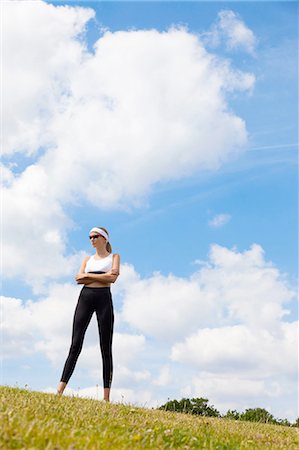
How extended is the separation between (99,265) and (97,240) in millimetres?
628

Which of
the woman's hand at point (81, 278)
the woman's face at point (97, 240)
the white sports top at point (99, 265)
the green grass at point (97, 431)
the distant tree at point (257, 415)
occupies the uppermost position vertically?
the woman's face at point (97, 240)

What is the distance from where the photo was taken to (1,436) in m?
6.55

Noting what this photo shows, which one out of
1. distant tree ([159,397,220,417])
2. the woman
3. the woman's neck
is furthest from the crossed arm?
distant tree ([159,397,220,417])

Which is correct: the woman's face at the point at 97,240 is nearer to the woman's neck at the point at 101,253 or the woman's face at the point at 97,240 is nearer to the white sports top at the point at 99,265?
the woman's neck at the point at 101,253

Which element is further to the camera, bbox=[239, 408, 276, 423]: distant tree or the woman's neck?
bbox=[239, 408, 276, 423]: distant tree

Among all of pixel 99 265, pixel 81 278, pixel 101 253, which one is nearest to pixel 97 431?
pixel 81 278

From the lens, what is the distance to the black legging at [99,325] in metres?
12.8

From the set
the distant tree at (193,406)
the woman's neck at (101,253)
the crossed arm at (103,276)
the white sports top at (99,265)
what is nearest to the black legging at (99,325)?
the crossed arm at (103,276)

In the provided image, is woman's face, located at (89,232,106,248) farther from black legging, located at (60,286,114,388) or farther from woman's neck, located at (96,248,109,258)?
black legging, located at (60,286,114,388)

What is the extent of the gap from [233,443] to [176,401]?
28.7 ft

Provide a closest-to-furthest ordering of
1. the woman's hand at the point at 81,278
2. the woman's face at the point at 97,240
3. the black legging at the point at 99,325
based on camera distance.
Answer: the black legging at the point at 99,325 → the woman's hand at the point at 81,278 → the woman's face at the point at 97,240

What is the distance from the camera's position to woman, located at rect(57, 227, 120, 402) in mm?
12836

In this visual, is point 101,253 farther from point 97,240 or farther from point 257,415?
point 257,415

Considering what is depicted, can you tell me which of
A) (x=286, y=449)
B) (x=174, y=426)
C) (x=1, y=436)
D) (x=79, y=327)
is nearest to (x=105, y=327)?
(x=79, y=327)
